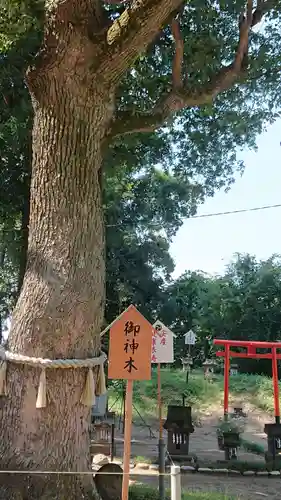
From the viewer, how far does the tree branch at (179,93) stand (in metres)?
5.01

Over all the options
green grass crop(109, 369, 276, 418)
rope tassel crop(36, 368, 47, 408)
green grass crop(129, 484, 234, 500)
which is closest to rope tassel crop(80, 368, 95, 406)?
rope tassel crop(36, 368, 47, 408)

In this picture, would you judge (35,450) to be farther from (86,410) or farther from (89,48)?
(89,48)

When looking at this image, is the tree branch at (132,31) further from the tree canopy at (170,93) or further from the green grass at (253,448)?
the green grass at (253,448)

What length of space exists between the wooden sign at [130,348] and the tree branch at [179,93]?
6.79 ft

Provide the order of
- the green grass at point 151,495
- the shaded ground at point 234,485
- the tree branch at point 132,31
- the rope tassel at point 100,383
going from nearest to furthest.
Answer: the rope tassel at point 100,383 < the tree branch at point 132,31 < the green grass at point 151,495 < the shaded ground at point 234,485

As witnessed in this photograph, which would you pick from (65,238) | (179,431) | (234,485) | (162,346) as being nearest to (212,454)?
(179,431)

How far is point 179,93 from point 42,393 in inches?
133

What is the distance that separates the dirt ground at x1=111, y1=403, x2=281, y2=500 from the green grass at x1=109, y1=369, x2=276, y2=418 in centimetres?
47

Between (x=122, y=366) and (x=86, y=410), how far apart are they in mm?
644

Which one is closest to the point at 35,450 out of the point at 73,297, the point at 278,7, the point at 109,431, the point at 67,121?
the point at 73,297

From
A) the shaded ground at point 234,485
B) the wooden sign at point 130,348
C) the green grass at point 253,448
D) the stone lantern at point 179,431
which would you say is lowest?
the shaded ground at point 234,485

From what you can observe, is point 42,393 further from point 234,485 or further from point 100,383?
point 234,485

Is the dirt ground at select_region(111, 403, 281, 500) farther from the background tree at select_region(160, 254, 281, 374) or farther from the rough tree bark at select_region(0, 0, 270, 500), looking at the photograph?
the background tree at select_region(160, 254, 281, 374)

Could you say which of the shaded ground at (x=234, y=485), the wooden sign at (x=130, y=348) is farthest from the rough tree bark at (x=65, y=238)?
the shaded ground at (x=234, y=485)
